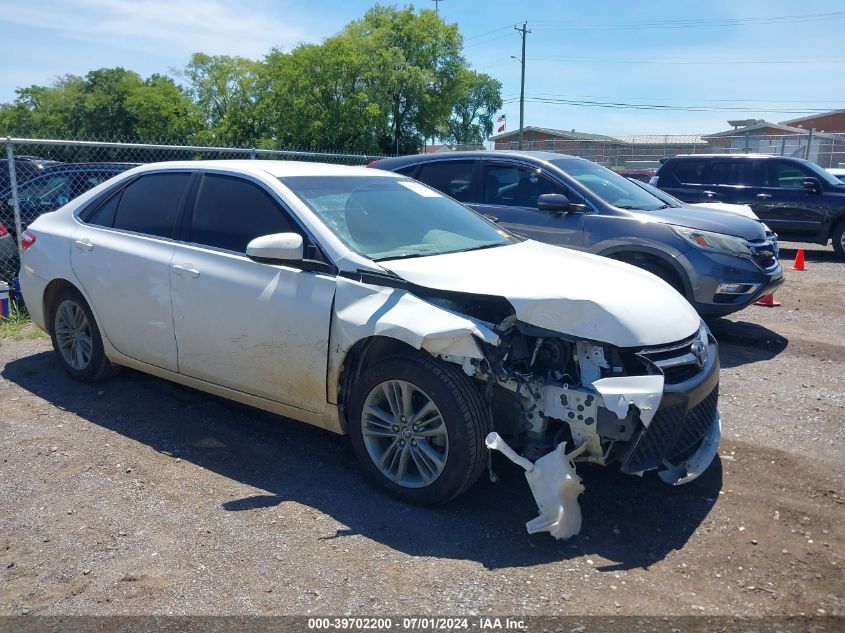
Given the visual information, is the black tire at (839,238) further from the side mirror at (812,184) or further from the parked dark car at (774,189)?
the side mirror at (812,184)

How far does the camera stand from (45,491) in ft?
13.7

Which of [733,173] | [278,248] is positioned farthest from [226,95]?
[278,248]

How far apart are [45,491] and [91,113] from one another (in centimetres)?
5119

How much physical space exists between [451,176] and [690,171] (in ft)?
25.7

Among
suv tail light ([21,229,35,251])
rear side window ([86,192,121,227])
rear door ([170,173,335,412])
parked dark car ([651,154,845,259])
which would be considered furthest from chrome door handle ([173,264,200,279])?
parked dark car ([651,154,845,259])

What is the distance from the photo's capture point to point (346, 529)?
375 cm

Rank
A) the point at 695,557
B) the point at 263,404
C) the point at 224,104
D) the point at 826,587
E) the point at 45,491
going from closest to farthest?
the point at 826,587 < the point at 695,557 < the point at 45,491 < the point at 263,404 < the point at 224,104

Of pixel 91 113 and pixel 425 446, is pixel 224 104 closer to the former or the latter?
pixel 91 113

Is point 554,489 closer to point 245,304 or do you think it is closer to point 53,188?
point 245,304

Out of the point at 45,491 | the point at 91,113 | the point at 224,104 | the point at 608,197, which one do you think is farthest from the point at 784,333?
the point at 91,113

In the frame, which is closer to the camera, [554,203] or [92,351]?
[92,351]

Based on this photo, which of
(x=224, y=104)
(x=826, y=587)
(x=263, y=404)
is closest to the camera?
(x=826, y=587)

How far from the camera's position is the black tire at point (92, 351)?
5.63m

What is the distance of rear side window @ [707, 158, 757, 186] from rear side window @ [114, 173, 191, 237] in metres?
11.7
